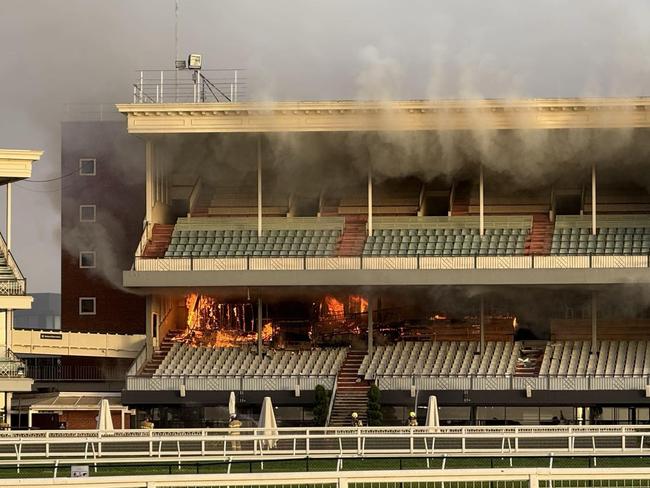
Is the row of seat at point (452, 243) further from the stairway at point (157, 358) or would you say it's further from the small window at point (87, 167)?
the small window at point (87, 167)

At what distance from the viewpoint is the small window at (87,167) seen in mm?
78125

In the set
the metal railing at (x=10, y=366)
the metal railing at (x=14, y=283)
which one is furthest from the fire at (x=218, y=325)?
the metal railing at (x=10, y=366)

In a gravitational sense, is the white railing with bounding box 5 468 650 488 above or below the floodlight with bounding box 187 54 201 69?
below

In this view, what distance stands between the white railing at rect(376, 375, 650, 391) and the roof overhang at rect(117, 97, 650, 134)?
8.15 meters

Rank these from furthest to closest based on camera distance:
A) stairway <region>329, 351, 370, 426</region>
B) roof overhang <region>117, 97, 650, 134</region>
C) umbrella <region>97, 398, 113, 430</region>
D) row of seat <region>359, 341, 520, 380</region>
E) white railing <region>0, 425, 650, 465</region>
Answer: row of seat <region>359, 341, 520, 380</region> < roof overhang <region>117, 97, 650, 134</region> < stairway <region>329, 351, 370, 426</region> < umbrella <region>97, 398, 113, 430</region> < white railing <region>0, 425, 650, 465</region>

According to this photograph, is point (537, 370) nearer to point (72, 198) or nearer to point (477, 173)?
point (477, 173)

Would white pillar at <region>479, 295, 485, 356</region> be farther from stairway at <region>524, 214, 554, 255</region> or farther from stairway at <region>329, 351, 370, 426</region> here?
stairway at <region>329, 351, 370, 426</region>

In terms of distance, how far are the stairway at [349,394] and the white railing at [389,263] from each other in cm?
333

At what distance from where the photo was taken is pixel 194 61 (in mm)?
73375

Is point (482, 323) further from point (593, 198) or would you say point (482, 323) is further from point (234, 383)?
point (234, 383)

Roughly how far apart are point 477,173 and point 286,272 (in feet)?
26.8

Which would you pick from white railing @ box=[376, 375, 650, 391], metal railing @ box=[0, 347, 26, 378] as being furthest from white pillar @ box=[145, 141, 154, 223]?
white railing @ box=[376, 375, 650, 391]

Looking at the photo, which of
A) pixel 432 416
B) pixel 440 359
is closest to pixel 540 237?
pixel 440 359

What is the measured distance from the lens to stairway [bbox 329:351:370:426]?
6475cm
